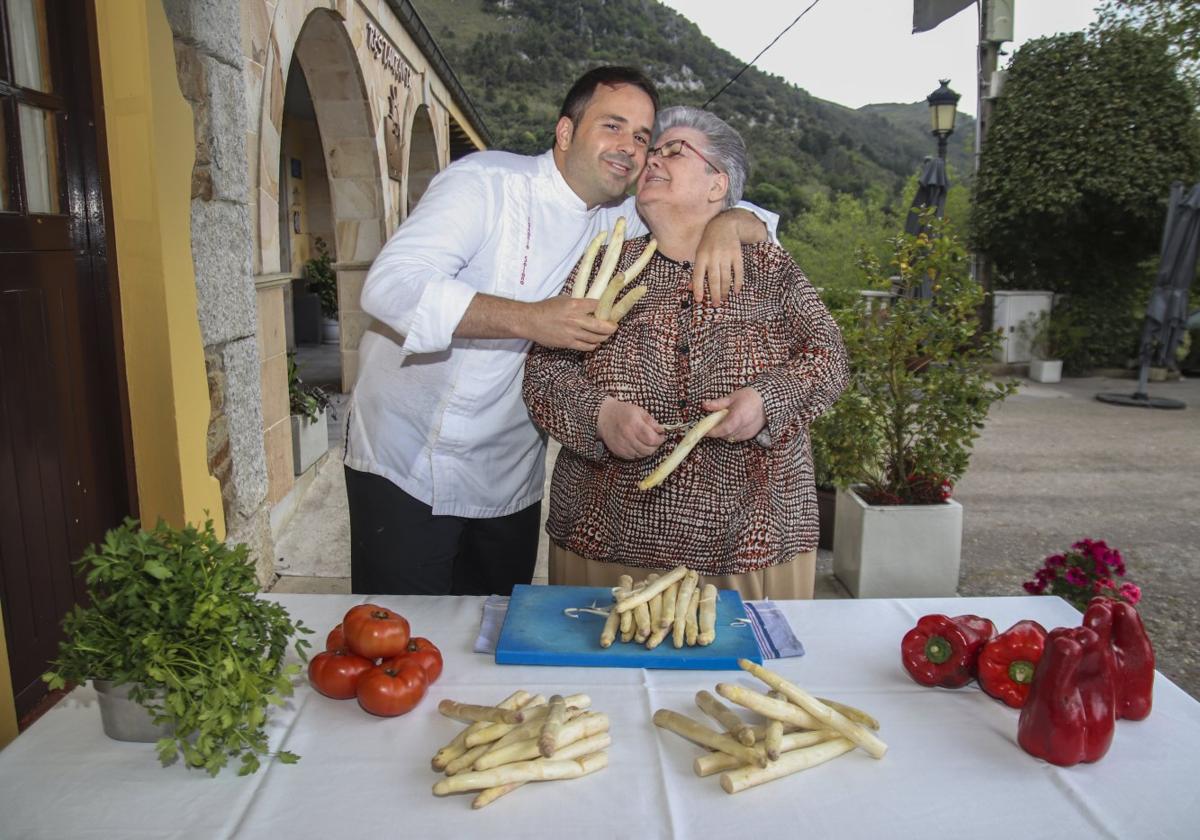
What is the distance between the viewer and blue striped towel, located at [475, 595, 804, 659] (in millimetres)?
1792

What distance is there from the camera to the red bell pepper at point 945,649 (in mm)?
1646

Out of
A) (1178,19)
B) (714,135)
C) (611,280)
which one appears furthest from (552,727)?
(1178,19)

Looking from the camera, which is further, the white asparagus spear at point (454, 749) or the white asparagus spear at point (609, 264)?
the white asparagus spear at point (609, 264)

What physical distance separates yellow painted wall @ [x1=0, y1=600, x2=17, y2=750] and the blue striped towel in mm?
1151

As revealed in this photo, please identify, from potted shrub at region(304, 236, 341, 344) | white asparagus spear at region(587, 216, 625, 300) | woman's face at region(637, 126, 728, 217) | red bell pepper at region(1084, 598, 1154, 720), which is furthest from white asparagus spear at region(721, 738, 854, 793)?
potted shrub at region(304, 236, 341, 344)

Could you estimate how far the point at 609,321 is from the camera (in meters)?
2.04

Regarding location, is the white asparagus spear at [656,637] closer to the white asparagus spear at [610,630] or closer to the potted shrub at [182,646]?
the white asparagus spear at [610,630]

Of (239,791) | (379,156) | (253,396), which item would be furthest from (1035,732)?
(379,156)

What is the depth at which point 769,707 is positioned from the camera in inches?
57.2

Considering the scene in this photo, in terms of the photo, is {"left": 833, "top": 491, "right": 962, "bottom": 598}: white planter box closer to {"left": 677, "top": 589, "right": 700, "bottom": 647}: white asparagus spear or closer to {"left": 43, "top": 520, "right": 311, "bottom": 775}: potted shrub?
{"left": 677, "top": 589, "right": 700, "bottom": 647}: white asparagus spear

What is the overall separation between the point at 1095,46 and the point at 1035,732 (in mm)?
13357

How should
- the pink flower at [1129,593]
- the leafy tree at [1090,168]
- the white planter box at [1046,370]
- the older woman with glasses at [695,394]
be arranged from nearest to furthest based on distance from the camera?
the older woman with glasses at [695,394] → the pink flower at [1129,593] → the leafy tree at [1090,168] → the white planter box at [1046,370]

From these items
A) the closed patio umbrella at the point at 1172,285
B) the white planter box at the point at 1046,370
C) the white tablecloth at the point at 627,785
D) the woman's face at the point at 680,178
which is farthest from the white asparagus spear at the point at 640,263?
the white planter box at the point at 1046,370

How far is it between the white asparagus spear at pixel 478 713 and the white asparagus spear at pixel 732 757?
0.98 feet
